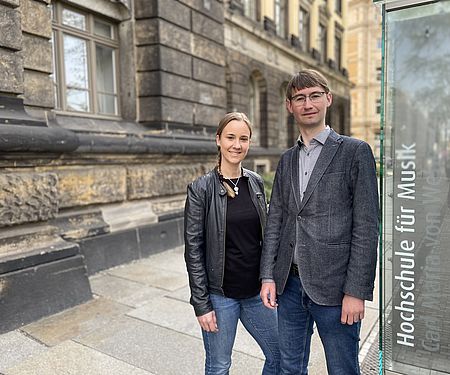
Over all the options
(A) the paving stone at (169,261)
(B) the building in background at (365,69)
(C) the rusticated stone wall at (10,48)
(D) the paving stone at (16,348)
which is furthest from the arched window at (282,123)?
(B) the building in background at (365,69)

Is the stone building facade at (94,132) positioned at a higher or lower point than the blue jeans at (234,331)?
higher

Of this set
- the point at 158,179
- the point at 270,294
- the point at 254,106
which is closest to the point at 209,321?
the point at 270,294

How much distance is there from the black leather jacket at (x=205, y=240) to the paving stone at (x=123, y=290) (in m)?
2.44

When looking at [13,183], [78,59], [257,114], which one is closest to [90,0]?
[78,59]

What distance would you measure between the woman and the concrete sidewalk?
38.1 inches

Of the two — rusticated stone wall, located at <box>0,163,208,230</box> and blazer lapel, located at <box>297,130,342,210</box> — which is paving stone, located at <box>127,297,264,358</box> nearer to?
rusticated stone wall, located at <box>0,163,208,230</box>

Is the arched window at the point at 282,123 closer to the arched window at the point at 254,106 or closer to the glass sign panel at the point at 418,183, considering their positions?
the arched window at the point at 254,106

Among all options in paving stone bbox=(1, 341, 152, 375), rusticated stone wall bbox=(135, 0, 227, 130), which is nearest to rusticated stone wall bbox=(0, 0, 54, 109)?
rusticated stone wall bbox=(135, 0, 227, 130)

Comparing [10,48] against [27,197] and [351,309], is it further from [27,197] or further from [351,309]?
[351,309]

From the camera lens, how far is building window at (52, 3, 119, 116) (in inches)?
227

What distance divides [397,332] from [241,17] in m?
11.7

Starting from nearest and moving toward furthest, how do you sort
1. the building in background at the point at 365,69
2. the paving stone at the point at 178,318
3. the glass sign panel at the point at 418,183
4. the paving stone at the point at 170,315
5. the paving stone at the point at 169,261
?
the glass sign panel at the point at 418,183, the paving stone at the point at 178,318, the paving stone at the point at 170,315, the paving stone at the point at 169,261, the building in background at the point at 365,69

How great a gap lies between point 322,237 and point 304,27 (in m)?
18.6

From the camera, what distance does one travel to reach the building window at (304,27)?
17938 millimetres
